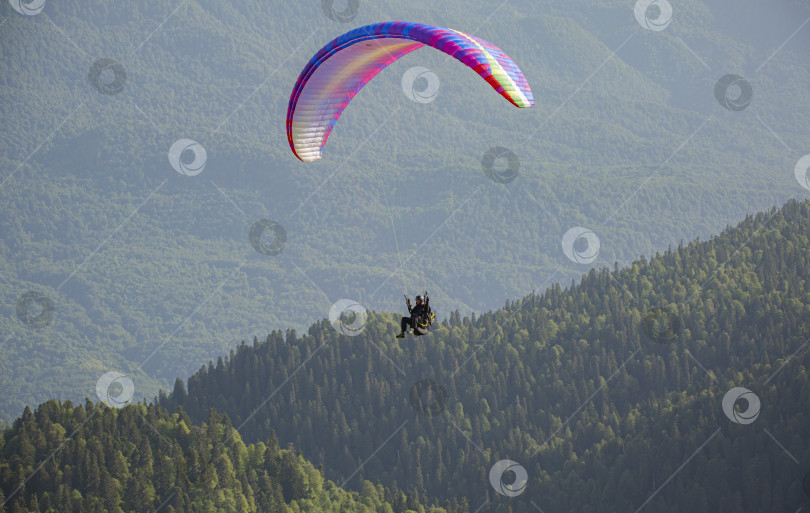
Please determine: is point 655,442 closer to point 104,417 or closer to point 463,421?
point 463,421

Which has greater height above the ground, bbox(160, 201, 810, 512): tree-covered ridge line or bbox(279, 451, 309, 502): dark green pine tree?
bbox(160, 201, 810, 512): tree-covered ridge line

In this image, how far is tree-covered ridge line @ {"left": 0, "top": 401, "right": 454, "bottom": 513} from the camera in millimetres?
111000

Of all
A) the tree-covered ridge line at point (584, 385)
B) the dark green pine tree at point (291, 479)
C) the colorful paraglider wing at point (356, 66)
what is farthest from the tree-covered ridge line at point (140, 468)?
the colorful paraglider wing at point (356, 66)

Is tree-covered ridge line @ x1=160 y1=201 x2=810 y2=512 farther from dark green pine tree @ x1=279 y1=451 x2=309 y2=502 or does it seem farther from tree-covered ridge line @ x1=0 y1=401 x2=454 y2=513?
tree-covered ridge line @ x1=0 y1=401 x2=454 y2=513

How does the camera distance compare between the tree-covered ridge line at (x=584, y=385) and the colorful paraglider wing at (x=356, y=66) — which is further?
the tree-covered ridge line at (x=584, y=385)

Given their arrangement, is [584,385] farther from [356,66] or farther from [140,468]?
[356,66]

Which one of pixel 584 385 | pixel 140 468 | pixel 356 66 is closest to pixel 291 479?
pixel 140 468

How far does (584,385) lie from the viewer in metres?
171

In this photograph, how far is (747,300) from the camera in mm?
175375

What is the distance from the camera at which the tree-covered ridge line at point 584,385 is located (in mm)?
141250

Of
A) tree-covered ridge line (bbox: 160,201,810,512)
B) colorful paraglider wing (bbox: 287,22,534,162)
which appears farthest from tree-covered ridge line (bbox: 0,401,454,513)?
colorful paraglider wing (bbox: 287,22,534,162)

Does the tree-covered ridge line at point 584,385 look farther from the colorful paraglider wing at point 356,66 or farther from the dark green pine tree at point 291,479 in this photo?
the colorful paraglider wing at point 356,66

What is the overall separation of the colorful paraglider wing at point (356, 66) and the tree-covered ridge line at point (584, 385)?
242ft

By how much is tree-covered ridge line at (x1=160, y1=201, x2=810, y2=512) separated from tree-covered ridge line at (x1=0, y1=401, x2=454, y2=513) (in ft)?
103
